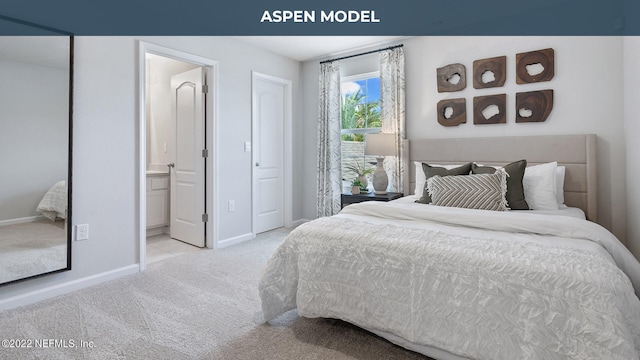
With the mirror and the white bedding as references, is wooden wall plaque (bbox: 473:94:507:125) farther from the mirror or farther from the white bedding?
the white bedding

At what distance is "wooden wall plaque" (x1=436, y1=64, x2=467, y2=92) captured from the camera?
3.54 m

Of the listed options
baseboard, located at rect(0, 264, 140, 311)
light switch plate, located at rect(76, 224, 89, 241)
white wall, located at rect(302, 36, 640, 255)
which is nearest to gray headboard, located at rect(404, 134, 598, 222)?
white wall, located at rect(302, 36, 640, 255)

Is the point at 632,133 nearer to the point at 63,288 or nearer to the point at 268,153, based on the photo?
the point at 268,153

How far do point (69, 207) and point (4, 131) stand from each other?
0.66 meters

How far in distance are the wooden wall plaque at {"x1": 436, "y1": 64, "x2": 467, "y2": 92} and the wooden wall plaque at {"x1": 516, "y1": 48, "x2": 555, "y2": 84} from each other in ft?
1.67

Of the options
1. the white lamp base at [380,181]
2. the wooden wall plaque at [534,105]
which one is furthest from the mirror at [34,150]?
the wooden wall plaque at [534,105]

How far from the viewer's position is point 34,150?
2387 millimetres

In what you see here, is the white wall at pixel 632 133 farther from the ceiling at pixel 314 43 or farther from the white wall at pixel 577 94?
the ceiling at pixel 314 43

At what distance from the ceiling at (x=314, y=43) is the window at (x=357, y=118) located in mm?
379

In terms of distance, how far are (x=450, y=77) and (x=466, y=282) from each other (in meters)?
2.79

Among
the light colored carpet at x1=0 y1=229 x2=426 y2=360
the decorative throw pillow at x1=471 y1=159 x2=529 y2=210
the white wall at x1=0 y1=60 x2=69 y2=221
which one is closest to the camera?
the light colored carpet at x1=0 y1=229 x2=426 y2=360

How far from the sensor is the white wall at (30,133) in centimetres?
227
